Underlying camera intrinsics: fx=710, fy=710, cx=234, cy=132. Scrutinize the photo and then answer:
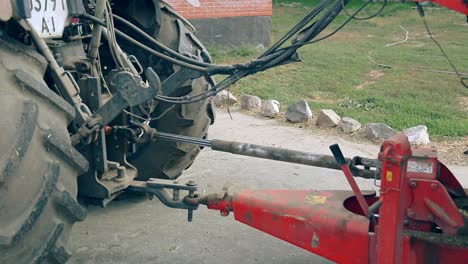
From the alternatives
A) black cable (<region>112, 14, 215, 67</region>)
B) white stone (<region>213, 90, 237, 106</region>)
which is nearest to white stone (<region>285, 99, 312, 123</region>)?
white stone (<region>213, 90, 237, 106</region>)

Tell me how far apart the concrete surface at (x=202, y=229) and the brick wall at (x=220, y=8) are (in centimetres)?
617

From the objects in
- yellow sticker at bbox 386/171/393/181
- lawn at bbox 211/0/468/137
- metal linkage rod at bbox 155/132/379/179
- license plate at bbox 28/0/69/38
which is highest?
license plate at bbox 28/0/69/38

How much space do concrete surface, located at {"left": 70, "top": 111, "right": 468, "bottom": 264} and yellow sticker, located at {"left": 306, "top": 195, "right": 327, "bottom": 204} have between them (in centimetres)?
51

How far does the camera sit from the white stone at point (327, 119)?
7.70 metres

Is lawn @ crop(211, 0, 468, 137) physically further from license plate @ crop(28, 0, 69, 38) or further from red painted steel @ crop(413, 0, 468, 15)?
license plate @ crop(28, 0, 69, 38)

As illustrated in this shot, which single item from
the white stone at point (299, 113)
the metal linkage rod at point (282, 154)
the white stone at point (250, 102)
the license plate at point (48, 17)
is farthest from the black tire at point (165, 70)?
the white stone at point (250, 102)

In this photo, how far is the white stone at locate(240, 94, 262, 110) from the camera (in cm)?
870

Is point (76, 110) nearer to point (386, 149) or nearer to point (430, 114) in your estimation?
point (386, 149)

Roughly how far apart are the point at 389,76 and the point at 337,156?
789 cm

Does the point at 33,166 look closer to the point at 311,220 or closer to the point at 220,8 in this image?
the point at 311,220

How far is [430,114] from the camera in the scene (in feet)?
27.5

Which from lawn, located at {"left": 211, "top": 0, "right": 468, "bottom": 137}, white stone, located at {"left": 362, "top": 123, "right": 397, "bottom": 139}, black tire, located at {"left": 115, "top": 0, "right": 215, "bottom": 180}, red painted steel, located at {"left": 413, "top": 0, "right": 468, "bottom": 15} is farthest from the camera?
lawn, located at {"left": 211, "top": 0, "right": 468, "bottom": 137}

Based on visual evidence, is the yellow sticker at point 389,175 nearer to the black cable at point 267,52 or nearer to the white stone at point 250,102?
the black cable at point 267,52

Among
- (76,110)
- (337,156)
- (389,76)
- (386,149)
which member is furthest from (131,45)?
(389,76)
